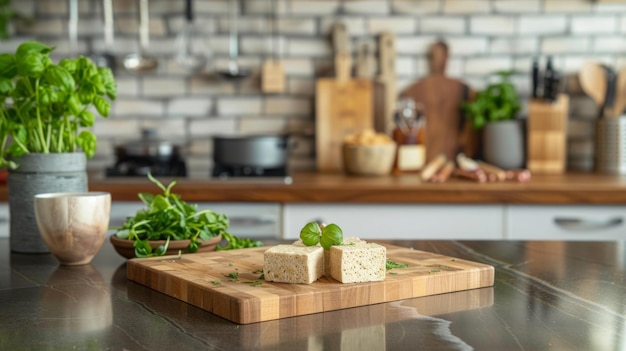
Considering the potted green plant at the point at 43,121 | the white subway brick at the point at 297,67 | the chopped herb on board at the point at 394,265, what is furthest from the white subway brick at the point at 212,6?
the chopped herb on board at the point at 394,265

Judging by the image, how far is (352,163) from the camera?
327 centimetres

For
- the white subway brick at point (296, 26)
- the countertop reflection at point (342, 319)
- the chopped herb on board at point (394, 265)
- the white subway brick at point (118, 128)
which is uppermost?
the white subway brick at point (296, 26)

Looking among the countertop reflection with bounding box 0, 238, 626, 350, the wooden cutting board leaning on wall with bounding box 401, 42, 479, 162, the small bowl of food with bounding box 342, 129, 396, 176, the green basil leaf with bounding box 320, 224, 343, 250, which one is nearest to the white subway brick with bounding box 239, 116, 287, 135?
the small bowl of food with bounding box 342, 129, 396, 176

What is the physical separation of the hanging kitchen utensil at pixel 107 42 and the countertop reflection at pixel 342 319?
2.16 meters

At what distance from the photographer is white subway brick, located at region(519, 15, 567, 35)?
3598 millimetres

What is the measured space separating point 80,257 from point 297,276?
1.70 feet

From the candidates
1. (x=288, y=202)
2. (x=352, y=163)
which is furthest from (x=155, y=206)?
(x=352, y=163)

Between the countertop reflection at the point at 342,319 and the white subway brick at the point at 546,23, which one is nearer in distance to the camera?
the countertop reflection at the point at 342,319

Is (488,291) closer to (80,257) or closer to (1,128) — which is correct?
(80,257)

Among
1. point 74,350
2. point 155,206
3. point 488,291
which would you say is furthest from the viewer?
point 155,206

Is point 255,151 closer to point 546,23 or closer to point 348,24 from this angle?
point 348,24

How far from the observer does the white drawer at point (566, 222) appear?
9.34ft

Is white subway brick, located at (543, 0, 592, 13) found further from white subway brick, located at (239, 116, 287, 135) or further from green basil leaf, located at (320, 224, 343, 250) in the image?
green basil leaf, located at (320, 224, 343, 250)

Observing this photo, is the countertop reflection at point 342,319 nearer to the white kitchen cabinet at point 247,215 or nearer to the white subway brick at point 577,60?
the white kitchen cabinet at point 247,215
